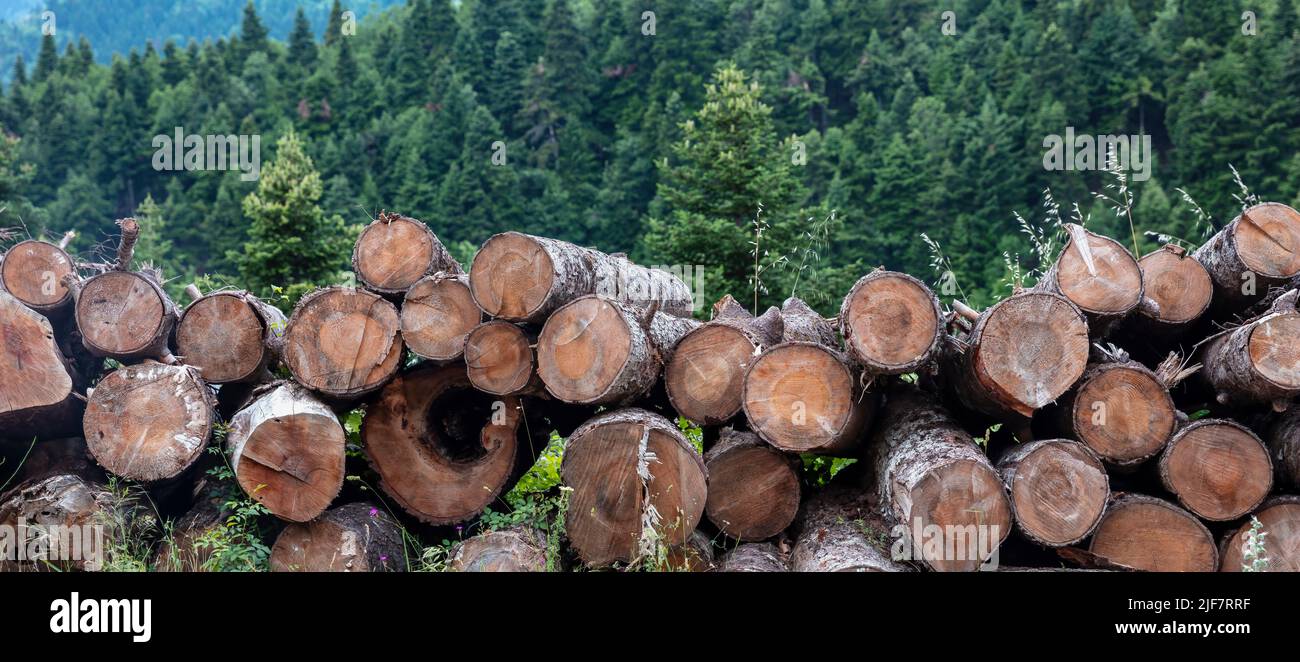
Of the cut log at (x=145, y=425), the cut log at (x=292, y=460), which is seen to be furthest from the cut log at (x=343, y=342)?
the cut log at (x=145, y=425)

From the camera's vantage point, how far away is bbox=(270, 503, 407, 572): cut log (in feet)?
16.5

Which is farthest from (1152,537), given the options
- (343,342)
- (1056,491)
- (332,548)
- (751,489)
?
(343,342)

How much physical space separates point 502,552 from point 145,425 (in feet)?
6.24

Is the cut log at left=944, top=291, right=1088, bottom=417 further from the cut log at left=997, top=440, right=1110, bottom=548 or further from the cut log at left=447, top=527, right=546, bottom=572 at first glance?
the cut log at left=447, top=527, right=546, bottom=572

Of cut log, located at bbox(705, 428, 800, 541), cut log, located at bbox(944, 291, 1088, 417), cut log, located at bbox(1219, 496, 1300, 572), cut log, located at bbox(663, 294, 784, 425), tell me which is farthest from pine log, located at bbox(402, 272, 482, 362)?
cut log, located at bbox(1219, 496, 1300, 572)

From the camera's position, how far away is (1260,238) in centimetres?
538

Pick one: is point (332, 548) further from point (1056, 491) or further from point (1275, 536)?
point (1275, 536)

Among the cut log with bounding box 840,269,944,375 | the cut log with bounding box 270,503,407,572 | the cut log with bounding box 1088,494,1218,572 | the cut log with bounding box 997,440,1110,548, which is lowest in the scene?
the cut log with bounding box 270,503,407,572

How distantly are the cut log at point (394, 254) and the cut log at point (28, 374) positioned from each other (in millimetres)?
1542

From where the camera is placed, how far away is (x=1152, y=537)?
4793mm

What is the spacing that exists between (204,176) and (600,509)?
68.4 meters

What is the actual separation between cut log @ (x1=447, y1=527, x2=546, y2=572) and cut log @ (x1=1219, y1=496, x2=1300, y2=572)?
3132 millimetres

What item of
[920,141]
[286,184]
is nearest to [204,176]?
[920,141]
